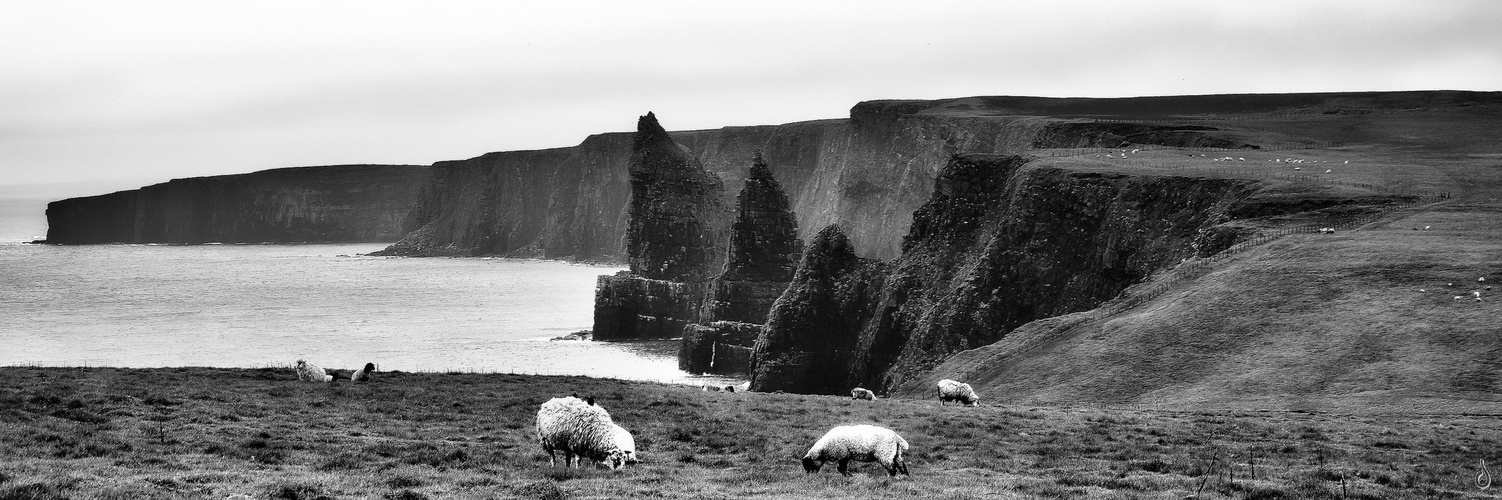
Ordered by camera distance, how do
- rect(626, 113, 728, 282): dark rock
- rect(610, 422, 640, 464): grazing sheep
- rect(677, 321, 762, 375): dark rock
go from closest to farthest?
1. rect(610, 422, 640, 464): grazing sheep
2. rect(677, 321, 762, 375): dark rock
3. rect(626, 113, 728, 282): dark rock

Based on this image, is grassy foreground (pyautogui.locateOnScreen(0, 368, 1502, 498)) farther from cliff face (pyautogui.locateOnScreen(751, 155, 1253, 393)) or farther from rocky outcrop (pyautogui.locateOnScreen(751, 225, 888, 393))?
rocky outcrop (pyautogui.locateOnScreen(751, 225, 888, 393))

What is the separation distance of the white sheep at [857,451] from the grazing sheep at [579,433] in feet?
11.7

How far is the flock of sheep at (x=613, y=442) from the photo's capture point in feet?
77.5

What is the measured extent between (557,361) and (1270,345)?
66001 millimetres

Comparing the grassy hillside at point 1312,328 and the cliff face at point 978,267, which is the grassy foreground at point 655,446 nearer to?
the grassy hillside at point 1312,328

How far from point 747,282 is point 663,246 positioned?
26.0 m

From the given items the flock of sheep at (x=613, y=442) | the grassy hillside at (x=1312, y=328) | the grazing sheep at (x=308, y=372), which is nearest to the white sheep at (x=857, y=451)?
the flock of sheep at (x=613, y=442)

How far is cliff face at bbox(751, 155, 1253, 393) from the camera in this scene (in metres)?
72.2

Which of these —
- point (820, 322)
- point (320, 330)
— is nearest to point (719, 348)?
point (820, 322)

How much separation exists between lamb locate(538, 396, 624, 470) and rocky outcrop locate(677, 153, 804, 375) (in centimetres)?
7933

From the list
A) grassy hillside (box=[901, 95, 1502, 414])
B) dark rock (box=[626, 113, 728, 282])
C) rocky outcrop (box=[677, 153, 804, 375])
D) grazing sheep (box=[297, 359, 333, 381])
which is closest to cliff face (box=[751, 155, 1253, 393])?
grassy hillside (box=[901, 95, 1502, 414])

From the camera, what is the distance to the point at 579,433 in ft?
78.2

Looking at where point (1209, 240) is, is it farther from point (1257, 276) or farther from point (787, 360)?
point (787, 360)

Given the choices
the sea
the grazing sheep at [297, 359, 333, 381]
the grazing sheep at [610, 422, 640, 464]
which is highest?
the grazing sheep at [610, 422, 640, 464]
